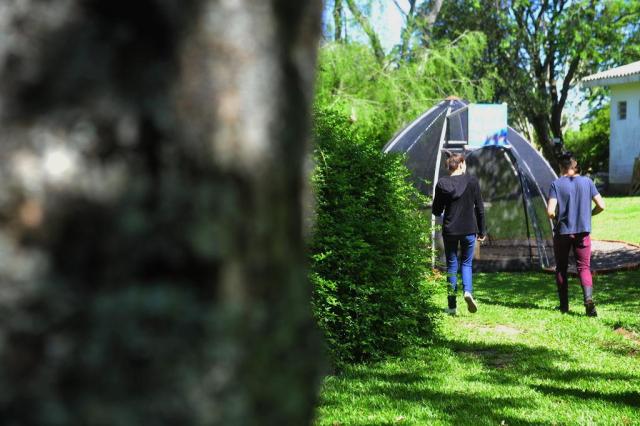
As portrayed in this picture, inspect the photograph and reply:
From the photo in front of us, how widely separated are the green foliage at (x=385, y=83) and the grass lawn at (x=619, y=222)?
5.51 m

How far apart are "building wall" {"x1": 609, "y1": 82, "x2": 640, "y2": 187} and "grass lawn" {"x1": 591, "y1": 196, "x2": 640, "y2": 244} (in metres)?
7.80

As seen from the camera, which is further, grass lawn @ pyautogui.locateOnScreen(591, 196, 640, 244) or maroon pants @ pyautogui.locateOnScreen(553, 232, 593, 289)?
grass lawn @ pyautogui.locateOnScreen(591, 196, 640, 244)

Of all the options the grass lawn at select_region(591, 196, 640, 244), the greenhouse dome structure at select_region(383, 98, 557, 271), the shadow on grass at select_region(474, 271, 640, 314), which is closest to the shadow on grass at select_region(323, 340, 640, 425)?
the shadow on grass at select_region(474, 271, 640, 314)

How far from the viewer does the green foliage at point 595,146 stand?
45312mm

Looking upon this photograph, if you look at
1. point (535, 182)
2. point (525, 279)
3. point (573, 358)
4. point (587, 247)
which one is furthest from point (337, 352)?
point (535, 182)

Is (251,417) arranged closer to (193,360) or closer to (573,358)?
(193,360)

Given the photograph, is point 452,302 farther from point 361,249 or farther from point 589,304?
point 361,249

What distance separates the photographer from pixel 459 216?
10.5 metres

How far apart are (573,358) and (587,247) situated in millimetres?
2663

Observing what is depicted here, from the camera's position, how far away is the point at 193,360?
0.92m

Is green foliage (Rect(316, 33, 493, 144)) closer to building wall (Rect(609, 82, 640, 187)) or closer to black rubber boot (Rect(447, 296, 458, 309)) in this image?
black rubber boot (Rect(447, 296, 458, 309))

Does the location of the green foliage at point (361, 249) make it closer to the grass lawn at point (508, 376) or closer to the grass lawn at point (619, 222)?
the grass lawn at point (508, 376)

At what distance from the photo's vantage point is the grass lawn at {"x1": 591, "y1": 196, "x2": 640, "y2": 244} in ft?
69.6

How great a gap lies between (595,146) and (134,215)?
46.7m
